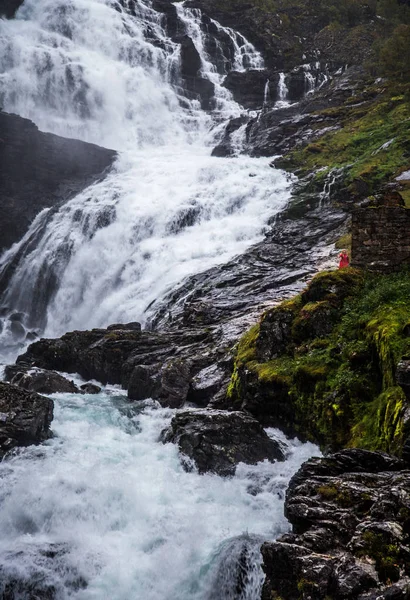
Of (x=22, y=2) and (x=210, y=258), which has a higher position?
(x=22, y=2)

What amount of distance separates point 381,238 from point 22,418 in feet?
31.7

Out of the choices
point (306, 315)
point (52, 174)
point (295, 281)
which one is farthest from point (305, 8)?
point (306, 315)

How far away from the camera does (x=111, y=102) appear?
49.0m

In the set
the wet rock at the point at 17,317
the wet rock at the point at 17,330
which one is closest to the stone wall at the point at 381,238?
the wet rock at the point at 17,330

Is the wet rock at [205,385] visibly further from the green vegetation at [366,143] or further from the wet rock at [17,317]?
the green vegetation at [366,143]

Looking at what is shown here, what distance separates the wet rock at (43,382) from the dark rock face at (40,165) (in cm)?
2478

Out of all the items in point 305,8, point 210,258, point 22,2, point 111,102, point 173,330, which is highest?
point 305,8

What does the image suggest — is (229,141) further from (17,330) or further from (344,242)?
(17,330)

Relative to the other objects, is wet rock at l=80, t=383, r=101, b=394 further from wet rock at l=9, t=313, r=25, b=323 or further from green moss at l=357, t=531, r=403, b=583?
wet rock at l=9, t=313, r=25, b=323

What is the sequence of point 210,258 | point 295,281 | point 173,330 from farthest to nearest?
point 210,258 → point 295,281 → point 173,330

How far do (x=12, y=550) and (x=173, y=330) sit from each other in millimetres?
Result: 12428

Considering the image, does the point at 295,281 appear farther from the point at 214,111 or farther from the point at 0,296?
the point at 214,111

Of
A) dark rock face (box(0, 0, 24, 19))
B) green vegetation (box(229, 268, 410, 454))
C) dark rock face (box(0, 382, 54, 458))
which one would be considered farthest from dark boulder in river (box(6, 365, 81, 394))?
dark rock face (box(0, 0, 24, 19))

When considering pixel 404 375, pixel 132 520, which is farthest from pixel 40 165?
pixel 404 375
